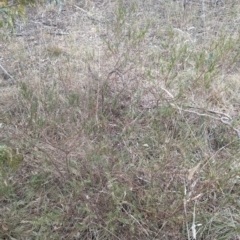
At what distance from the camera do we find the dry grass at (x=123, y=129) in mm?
1658

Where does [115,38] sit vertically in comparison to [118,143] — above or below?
above

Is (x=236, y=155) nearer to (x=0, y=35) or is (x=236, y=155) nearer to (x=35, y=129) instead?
(x=35, y=129)

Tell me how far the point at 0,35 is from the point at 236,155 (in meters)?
2.00

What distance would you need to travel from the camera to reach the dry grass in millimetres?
1658

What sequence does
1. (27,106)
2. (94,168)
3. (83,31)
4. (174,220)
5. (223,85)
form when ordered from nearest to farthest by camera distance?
(174,220), (94,168), (27,106), (223,85), (83,31)

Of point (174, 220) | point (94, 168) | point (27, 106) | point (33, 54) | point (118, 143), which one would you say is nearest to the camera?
point (174, 220)

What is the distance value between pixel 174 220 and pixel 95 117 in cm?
78

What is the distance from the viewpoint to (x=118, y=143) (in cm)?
204

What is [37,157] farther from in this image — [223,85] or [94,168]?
[223,85]

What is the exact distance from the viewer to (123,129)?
2084mm

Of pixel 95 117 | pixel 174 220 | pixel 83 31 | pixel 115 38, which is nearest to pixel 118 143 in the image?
pixel 95 117

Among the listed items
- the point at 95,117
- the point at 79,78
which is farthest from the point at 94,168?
the point at 79,78

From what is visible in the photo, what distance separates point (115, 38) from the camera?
9.43 feet

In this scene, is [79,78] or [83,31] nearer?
[79,78]
